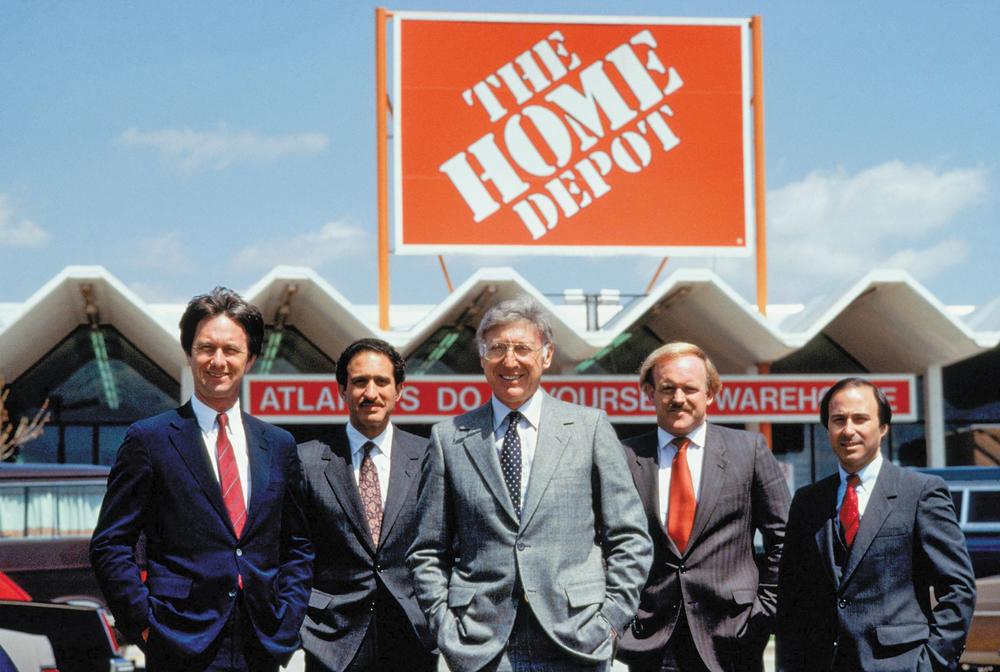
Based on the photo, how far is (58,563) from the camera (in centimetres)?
845

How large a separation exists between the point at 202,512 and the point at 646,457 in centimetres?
185

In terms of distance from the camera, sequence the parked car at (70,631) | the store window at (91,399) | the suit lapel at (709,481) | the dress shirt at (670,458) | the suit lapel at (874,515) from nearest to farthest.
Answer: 1. the suit lapel at (874,515)
2. the suit lapel at (709,481)
3. the dress shirt at (670,458)
4. the parked car at (70,631)
5. the store window at (91,399)

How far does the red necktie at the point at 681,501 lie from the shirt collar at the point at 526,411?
917 millimetres

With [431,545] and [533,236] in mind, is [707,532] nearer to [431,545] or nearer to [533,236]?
[431,545]

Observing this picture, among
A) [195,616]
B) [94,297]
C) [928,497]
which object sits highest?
[94,297]

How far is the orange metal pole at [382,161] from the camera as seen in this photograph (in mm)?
15461

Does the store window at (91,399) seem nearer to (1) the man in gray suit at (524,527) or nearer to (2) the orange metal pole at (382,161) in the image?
(2) the orange metal pole at (382,161)

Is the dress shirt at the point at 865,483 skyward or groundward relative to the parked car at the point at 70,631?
skyward

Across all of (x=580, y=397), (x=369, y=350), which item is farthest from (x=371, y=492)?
(x=580, y=397)

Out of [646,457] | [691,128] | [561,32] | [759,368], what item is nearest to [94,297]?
[561,32]

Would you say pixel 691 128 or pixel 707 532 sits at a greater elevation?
pixel 691 128

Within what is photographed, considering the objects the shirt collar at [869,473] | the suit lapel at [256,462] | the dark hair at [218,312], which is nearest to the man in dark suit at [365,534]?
the suit lapel at [256,462]

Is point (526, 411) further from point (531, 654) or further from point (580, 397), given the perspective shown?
point (580, 397)

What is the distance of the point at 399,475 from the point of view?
466 cm
